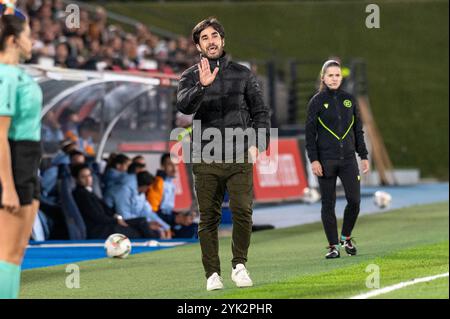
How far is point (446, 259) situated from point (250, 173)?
11.2ft

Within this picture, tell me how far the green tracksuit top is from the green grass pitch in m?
2.98

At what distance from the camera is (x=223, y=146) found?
38.1 ft

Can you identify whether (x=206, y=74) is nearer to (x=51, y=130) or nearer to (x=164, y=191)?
(x=164, y=191)

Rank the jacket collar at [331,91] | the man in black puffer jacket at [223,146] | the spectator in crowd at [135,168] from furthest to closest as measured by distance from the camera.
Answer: the spectator in crowd at [135,168] → the jacket collar at [331,91] → the man in black puffer jacket at [223,146]

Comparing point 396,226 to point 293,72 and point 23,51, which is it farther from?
point 293,72

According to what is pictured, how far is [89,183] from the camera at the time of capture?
19.0 metres

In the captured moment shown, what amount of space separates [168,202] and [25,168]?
11.5 m

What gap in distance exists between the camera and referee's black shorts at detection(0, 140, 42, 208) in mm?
8766

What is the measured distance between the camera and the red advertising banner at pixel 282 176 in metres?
28.3

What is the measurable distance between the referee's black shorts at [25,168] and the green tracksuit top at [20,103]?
54 mm

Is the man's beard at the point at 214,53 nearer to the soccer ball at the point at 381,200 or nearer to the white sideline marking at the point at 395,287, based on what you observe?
the white sideline marking at the point at 395,287

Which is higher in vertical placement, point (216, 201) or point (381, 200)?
point (216, 201)

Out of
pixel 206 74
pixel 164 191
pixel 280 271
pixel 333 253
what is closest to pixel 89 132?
pixel 164 191

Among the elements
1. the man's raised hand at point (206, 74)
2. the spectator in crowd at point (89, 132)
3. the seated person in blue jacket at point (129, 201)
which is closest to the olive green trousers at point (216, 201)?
the man's raised hand at point (206, 74)
